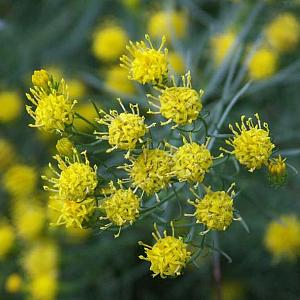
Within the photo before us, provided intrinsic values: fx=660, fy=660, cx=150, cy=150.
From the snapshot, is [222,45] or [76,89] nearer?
[222,45]

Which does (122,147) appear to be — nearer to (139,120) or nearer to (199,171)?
(139,120)

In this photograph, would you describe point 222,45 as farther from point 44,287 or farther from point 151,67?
point 44,287

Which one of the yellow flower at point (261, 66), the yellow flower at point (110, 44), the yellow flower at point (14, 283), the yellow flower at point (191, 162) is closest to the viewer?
the yellow flower at point (191, 162)

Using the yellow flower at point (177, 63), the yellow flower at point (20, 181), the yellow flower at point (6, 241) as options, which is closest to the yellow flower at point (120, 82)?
the yellow flower at point (177, 63)

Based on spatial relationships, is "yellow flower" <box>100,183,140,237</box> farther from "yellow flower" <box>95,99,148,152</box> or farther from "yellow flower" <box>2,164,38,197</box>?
"yellow flower" <box>2,164,38,197</box>

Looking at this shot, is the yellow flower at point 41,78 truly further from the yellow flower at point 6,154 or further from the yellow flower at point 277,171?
the yellow flower at point 6,154

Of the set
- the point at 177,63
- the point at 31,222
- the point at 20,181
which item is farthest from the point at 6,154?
the point at 177,63
